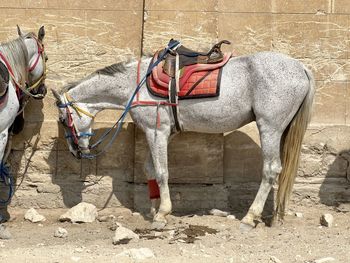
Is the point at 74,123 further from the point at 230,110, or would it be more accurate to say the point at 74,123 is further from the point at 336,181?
the point at 336,181

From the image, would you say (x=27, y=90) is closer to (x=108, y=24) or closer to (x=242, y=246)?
(x=108, y=24)

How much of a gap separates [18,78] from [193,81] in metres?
1.72

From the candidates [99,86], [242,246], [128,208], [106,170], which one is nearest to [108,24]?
[99,86]

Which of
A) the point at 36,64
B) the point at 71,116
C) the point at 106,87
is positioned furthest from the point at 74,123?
the point at 36,64

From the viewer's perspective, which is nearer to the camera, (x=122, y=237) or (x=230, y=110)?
(x=122, y=237)

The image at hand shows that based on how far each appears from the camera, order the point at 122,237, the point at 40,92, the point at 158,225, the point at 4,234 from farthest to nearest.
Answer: the point at 40,92 → the point at 158,225 → the point at 4,234 → the point at 122,237

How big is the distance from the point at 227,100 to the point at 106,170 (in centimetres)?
167

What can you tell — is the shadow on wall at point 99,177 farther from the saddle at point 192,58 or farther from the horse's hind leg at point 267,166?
the horse's hind leg at point 267,166

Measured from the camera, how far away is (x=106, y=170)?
685cm

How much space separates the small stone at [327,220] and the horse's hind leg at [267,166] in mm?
638

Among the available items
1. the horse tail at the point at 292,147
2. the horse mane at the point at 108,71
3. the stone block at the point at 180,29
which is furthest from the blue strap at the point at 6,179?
the horse tail at the point at 292,147

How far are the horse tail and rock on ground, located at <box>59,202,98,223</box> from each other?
1916mm

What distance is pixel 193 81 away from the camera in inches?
238

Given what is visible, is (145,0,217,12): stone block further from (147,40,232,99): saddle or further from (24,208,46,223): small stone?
(24,208,46,223): small stone
